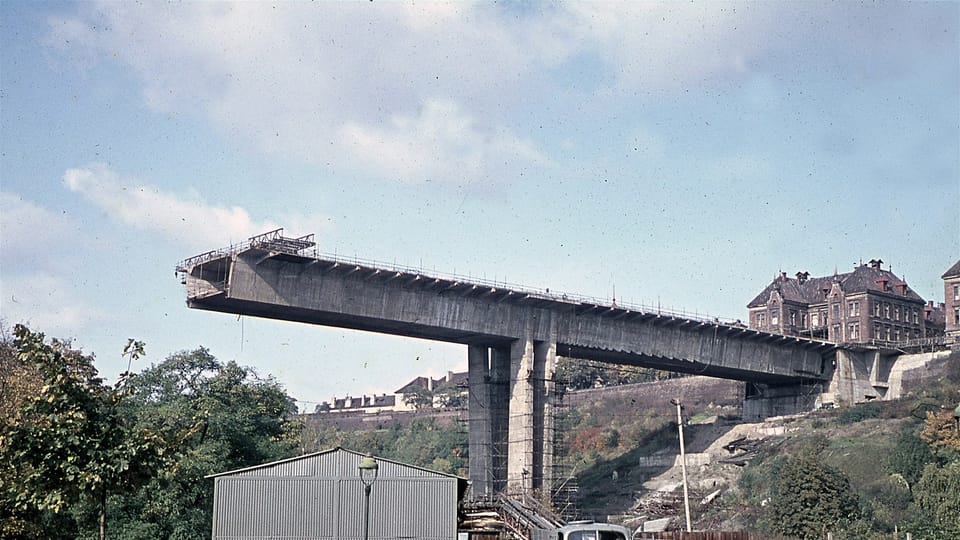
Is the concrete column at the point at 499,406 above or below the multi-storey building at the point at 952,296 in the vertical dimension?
below

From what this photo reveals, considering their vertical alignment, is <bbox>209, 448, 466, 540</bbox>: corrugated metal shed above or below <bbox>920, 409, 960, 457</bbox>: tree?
below

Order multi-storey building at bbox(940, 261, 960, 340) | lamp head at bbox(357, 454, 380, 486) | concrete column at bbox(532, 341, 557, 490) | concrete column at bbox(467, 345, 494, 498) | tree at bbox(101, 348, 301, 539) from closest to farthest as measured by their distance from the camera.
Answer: lamp head at bbox(357, 454, 380, 486) → tree at bbox(101, 348, 301, 539) → concrete column at bbox(532, 341, 557, 490) → concrete column at bbox(467, 345, 494, 498) → multi-storey building at bbox(940, 261, 960, 340)

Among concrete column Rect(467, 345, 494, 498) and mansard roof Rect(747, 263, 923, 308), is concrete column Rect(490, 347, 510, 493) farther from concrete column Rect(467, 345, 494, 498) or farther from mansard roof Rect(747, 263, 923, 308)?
mansard roof Rect(747, 263, 923, 308)

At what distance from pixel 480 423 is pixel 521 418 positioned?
4175 mm

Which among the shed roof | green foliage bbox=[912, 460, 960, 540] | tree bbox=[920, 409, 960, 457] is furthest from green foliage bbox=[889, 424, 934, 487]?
the shed roof

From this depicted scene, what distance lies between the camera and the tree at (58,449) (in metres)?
21.8

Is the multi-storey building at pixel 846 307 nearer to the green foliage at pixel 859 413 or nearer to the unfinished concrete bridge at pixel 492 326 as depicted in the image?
the green foliage at pixel 859 413

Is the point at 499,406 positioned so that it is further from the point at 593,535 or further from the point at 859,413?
the point at 593,535

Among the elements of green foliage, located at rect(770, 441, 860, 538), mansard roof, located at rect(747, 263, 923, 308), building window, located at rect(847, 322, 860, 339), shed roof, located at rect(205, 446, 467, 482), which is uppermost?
mansard roof, located at rect(747, 263, 923, 308)

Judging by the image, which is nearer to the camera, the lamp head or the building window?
the lamp head

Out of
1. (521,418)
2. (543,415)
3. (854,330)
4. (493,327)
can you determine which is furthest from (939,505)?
(854,330)

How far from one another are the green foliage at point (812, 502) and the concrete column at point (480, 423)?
2259cm

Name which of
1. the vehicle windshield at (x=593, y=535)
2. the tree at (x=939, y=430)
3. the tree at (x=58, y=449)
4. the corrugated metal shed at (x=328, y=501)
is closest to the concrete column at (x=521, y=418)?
the tree at (x=939, y=430)

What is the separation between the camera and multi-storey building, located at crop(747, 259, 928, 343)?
4978 inches
